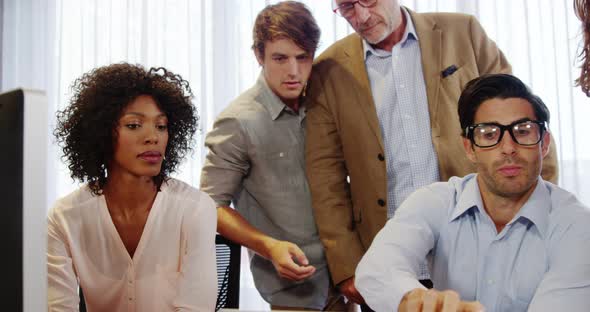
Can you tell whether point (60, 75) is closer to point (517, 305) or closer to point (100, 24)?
point (100, 24)

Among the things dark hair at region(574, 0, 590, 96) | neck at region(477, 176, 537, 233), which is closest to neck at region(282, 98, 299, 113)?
neck at region(477, 176, 537, 233)

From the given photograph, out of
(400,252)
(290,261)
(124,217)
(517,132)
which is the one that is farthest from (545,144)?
(124,217)

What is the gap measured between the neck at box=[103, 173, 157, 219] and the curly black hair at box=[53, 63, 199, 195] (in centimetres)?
3

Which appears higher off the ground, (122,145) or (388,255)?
(122,145)

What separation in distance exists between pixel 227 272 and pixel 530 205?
3.14ft

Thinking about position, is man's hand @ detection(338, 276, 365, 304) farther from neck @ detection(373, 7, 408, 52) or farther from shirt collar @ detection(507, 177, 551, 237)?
neck @ detection(373, 7, 408, 52)

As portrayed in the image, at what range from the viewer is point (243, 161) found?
202 cm

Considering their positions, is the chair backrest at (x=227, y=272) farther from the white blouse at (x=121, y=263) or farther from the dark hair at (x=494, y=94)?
the dark hair at (x=494, y=94)

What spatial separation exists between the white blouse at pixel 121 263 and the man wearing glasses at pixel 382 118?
18.6 inches

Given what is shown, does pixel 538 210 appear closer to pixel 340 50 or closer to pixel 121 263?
pixel 340 50

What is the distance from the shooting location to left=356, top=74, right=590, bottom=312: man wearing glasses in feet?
4.31

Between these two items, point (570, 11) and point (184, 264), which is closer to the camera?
point (184, 264)

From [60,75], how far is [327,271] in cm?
333

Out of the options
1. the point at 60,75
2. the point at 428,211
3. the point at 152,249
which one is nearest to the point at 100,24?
the point at 60,75
